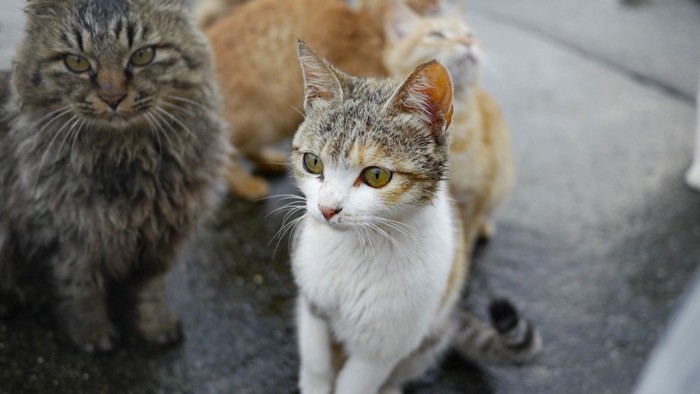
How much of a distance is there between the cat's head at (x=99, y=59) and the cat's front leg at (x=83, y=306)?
0.53 meters

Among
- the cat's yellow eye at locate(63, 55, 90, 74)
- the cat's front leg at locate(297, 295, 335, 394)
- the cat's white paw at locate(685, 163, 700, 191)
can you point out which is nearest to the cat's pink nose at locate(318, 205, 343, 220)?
the cat's front leg at locate(297, 295, 335, 394)

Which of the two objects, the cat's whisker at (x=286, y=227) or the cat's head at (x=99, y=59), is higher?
the cat's head at (x=99, y=59)

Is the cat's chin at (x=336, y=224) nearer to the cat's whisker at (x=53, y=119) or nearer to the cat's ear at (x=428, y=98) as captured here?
the cat's ear at (x=428, y=98)

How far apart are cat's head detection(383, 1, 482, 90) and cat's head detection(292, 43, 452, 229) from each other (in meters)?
0.81

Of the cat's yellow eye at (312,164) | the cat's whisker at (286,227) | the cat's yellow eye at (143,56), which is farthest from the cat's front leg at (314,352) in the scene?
the cat's yellow eye at (143,56)

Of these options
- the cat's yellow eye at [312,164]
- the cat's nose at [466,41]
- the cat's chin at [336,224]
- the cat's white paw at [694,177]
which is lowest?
the cat's white paw at [694,177]

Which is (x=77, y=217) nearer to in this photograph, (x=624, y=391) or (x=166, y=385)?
(x=166, y=385)

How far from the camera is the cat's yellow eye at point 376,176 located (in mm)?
1570

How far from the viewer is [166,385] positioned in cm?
228

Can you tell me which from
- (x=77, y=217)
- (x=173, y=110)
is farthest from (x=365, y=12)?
(x=77, y=217)

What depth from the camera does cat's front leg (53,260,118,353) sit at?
215 cm

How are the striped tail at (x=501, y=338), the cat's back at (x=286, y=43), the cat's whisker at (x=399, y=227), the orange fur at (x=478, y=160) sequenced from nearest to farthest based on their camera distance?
the cat's whisker at (x=399, y=227), the striped tail at (x=501, y=338), the orange fur at (x=478, y=160), the cat's back at (x=286, y=43)

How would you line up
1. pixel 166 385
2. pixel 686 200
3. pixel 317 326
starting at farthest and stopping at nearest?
pixel 686 200 → pixel 166 385 → pixel 317 326

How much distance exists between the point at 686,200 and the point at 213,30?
2.50 metres
